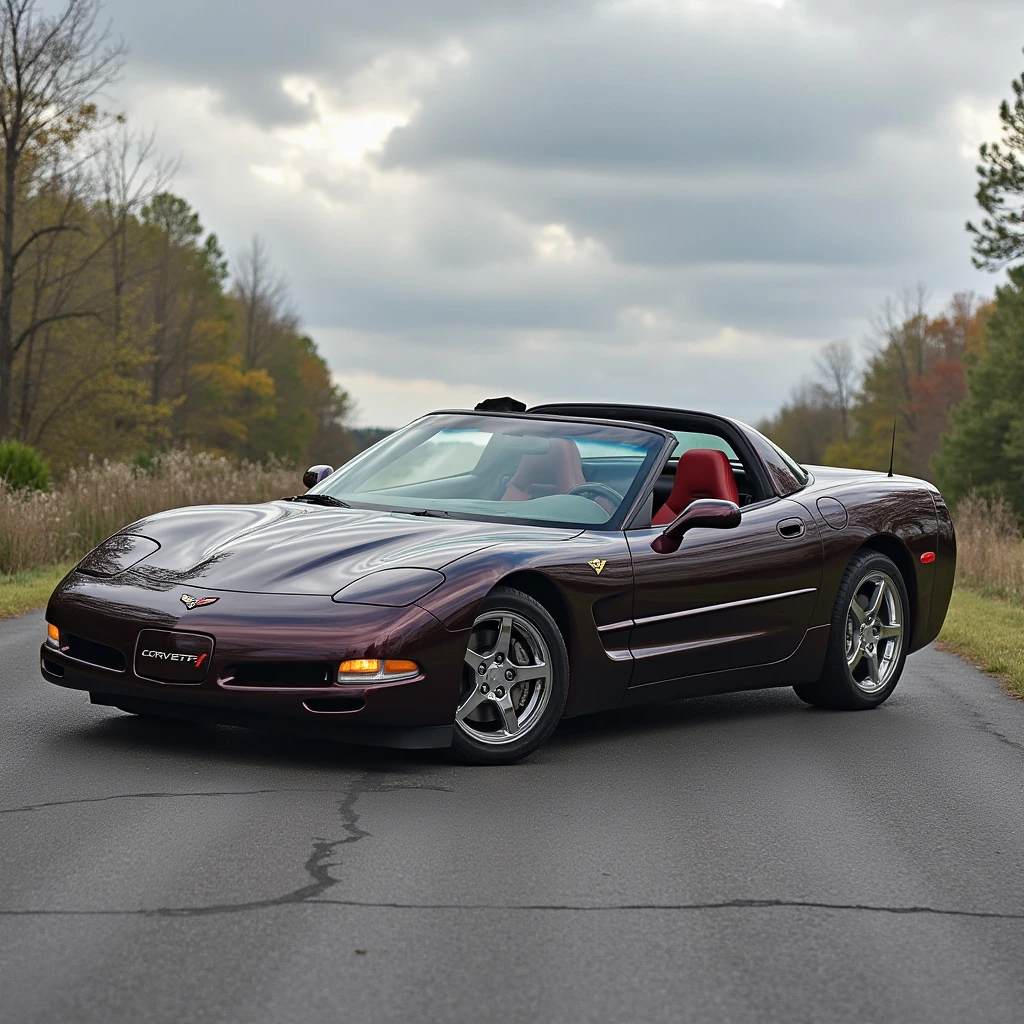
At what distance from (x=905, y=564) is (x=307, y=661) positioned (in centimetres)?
424

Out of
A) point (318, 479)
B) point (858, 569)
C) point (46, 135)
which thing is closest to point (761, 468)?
point (858, 569)

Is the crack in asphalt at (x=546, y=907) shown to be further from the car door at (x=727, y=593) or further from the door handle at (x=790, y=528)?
the door handle at (x=790, y=528)

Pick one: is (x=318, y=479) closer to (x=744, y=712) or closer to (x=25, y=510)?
(x=744, y=712)

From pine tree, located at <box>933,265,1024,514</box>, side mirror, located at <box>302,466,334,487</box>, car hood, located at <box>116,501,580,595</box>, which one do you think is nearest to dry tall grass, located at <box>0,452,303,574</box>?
side mirror, located at <box>302,466,334,487</box>

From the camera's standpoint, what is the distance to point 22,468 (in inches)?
838

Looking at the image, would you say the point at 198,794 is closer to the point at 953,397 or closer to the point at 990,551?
the point at 990,551

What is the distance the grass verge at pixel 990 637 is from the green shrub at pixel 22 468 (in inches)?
454

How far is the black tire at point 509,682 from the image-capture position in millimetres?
6445

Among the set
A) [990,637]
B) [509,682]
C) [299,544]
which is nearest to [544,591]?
[509,682]

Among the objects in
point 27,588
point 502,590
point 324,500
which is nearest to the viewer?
point 502,590

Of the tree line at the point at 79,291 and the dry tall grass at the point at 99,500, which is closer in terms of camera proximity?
the dry tall grass at the point at 99,500

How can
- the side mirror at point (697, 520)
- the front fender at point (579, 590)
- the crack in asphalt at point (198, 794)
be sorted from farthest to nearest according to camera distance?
the side mirror at point (697, 520)
the front fender at point (579, 590)
the crack in asphalt at point (198, 794)

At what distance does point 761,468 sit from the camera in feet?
27.7

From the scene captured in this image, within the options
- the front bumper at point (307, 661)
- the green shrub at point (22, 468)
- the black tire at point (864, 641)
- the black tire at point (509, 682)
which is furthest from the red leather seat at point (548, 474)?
the green shrub at point (22, 468)
